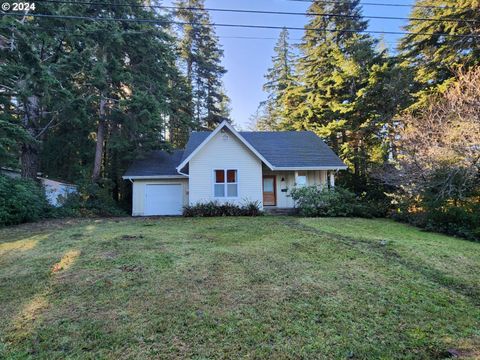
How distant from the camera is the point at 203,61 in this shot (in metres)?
27.3

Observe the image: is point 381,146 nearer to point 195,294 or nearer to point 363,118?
point 363,118

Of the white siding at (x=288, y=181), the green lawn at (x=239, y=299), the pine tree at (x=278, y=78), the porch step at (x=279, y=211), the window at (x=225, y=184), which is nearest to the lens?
the green lawn at (x=239, y=299)

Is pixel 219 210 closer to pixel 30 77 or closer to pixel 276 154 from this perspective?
pixel 276 154

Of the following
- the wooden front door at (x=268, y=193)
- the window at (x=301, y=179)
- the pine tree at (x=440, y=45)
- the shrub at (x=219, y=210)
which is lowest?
the shrub at (x=219, y=210)

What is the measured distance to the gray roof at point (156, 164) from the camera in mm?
16172

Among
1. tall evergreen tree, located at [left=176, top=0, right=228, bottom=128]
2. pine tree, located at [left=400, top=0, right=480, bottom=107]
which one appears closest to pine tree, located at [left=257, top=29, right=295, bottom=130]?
tall evergreen tree, located at [left=176, top=0, right=228, bottom=128]

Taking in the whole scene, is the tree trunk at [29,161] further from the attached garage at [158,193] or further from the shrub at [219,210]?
the shrub at [219,210]

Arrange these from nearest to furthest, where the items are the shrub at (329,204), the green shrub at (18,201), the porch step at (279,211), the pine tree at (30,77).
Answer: the green shrub at (18,201), the pine tree at (30,77), the shrub at (329,204), the porch step at (279,211)

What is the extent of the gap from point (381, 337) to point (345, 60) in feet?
68.2

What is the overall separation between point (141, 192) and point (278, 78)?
2115 centimetres

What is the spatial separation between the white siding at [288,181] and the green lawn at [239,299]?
27.0 feet

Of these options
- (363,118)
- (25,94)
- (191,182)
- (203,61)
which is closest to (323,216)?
(191,182)

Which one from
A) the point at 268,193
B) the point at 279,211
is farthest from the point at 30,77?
the point at 279,211

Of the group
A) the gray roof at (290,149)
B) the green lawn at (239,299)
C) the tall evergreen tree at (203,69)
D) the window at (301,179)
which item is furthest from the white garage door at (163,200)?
the tall evergreen tree at (203,69)
